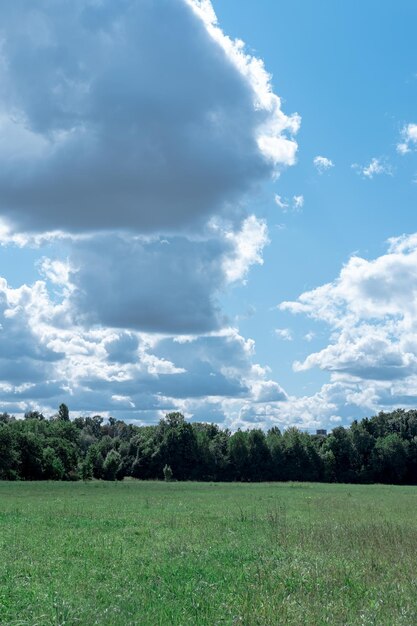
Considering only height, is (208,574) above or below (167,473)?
below

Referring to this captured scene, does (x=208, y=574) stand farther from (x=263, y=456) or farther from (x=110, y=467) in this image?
(x=263, y=456)

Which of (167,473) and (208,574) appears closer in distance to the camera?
(208,574)

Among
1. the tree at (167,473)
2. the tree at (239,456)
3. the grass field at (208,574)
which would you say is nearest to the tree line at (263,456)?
the tree at (239,456)

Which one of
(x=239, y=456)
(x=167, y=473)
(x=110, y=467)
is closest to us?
(x=167, y=473)

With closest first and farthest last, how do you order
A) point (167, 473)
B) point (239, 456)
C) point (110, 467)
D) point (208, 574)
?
point (208, 574)
point (167, 473)
point (110, 467)
point (239, 456)

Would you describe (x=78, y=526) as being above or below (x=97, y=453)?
below

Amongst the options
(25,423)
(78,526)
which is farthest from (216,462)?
(78,526)

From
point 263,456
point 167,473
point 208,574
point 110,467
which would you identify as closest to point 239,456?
point 263,456

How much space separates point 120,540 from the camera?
78.3 ft

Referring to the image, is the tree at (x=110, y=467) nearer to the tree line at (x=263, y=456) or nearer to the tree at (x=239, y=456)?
the tree line at (x=263, y=456)

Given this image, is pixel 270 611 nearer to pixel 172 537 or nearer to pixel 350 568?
pixel 350 568

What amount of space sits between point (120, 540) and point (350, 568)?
941cm

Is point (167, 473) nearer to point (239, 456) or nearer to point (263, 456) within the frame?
point (239, 456)

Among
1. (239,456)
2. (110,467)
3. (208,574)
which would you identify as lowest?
(208,574)
